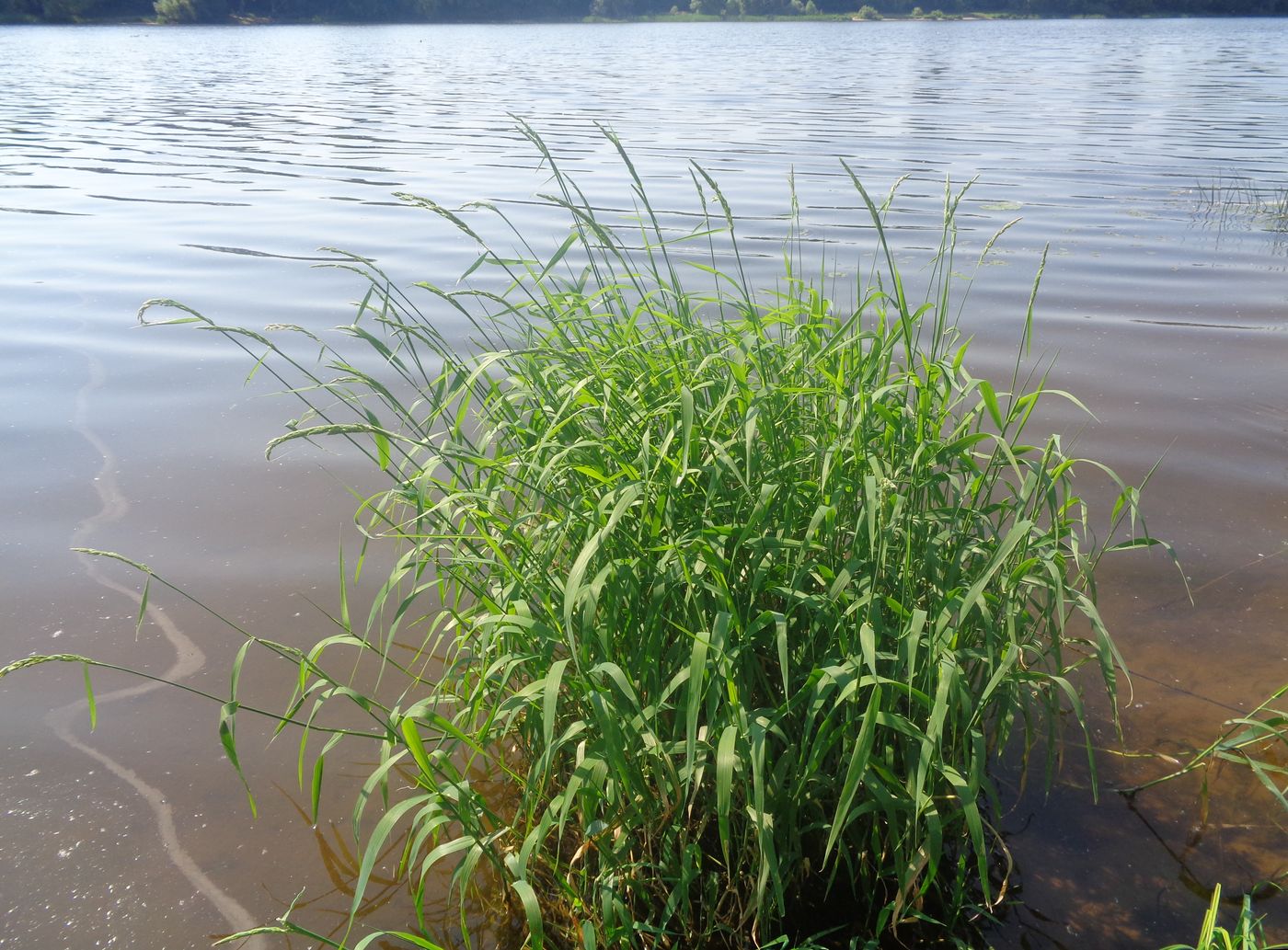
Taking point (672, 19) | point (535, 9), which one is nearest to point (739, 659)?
point (535, 9)

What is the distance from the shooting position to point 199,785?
3.06 meters

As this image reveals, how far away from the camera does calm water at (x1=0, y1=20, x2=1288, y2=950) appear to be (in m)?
2.73

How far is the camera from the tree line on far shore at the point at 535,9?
207 ft

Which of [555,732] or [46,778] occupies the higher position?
[555,732]

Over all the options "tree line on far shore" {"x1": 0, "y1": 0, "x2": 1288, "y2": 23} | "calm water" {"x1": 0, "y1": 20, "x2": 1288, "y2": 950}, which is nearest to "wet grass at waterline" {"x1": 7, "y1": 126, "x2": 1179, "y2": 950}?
"calm water" {"x1": 0, "y1": 20, "x2": 1288, "y2": 950}

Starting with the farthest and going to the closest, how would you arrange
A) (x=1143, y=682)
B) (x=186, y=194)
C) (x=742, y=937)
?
1. (x=186, y=194)
2. (x=1143, y=682)
3. (x=742, y=937)

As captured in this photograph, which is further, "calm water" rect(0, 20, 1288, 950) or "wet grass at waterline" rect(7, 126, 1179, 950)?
"calm water" rect(0, 20, 1288, 950)

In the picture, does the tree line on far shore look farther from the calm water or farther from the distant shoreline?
the calm water

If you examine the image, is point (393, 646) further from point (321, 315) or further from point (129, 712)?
point (321, 315)

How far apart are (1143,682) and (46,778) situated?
3276 millimetres

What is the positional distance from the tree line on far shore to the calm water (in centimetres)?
4837

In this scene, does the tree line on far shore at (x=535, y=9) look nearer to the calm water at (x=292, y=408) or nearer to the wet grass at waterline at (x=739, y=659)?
the calm water at (x=292, y=408)

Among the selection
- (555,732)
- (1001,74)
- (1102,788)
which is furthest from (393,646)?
(1001,74)

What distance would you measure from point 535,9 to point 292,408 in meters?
83.4
